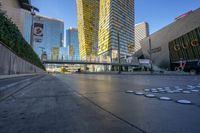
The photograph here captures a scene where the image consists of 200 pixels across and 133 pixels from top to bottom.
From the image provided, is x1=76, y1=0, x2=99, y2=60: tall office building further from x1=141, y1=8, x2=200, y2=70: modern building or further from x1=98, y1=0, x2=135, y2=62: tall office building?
x1=141, y1=8, x2=200, y2=70: modern building

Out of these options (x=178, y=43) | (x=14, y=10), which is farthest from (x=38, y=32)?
(x=178, y=43)

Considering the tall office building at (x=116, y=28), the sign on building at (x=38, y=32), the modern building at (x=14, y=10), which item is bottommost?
the sign on building at (x=38, y=32)

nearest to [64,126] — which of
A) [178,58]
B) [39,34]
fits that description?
[39,34]

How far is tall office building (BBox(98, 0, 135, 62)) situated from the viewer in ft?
363

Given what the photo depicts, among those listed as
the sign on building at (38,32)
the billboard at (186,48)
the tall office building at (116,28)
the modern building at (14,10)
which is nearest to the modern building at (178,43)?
the billboard at (186,48)

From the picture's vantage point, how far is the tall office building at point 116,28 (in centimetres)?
11069

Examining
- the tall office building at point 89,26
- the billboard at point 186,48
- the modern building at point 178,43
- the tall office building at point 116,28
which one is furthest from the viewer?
the tall office building at point 89,26

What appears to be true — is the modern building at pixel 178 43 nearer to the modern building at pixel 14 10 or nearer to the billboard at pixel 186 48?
the billboard at pixel 186 48

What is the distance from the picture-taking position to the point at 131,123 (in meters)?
1.88

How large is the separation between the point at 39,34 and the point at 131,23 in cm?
12298

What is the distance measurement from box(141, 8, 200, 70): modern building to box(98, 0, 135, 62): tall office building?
3649cm

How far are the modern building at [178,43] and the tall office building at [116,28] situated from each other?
36.5m

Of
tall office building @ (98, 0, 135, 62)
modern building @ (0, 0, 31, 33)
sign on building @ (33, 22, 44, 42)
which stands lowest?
sign on building @ (33, 22, 44, 42)

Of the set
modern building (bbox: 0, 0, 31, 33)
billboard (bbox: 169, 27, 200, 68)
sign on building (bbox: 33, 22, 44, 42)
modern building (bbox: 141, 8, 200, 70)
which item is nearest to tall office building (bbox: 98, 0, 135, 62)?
modern building (bbox: 141, 8, 200, 70)
